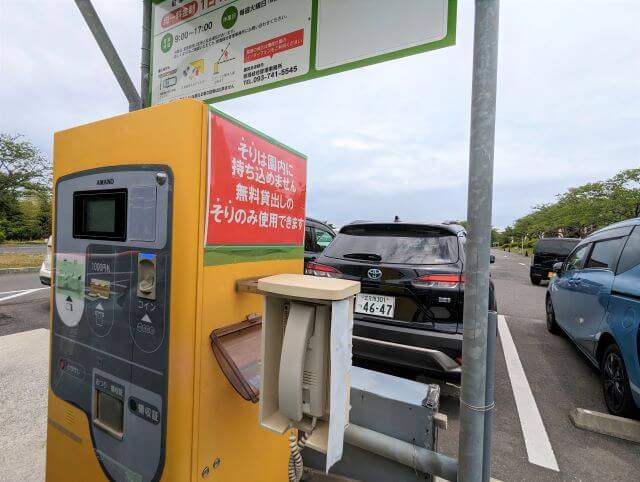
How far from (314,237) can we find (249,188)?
4.99 meters

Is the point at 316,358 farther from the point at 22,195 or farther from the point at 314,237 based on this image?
the point at 22,195

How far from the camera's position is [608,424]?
2820mm

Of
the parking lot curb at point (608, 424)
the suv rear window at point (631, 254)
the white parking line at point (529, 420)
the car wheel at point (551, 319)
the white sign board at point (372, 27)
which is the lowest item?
the white parking line at point (529, 420)

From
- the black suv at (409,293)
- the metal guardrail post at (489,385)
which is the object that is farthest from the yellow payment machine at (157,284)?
the black suv at (409,293)

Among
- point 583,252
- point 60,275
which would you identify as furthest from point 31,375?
point 583,252

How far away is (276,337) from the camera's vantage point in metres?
1.37

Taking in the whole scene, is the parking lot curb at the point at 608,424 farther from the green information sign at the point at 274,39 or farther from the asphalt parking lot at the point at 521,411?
the green information sign at the point at 274,39

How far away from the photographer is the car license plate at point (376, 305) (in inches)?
119

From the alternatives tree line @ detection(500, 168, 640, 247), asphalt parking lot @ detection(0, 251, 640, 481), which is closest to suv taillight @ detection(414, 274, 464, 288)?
asphalt parking lot @ detection(0, 251, 640, 481)

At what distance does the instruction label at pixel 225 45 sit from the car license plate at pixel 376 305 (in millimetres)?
1966

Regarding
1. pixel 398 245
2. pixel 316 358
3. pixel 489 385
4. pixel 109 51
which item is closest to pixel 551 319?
pixel 398 245

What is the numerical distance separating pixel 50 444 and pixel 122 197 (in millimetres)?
1426

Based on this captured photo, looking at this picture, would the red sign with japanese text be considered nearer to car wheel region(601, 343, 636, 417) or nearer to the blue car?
the blue car

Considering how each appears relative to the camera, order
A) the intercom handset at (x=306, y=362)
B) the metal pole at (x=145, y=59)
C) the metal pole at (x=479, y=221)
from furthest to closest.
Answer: the metal pole at (x=145, y=59) < the intercom handset at (x=306, y=362) < the metal pole at (x=479, y=221)
